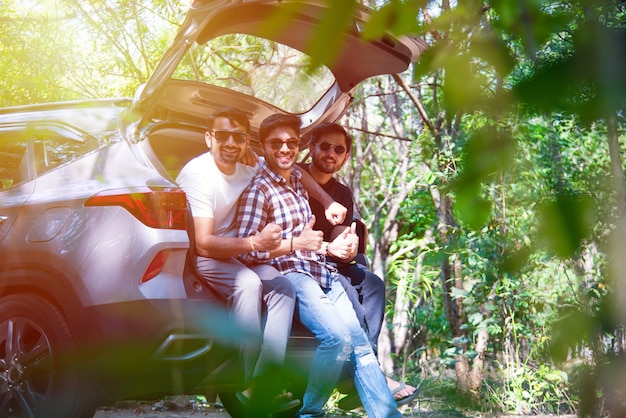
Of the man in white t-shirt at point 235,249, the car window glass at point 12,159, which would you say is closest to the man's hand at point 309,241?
the man in white t-shirt at point 235,249

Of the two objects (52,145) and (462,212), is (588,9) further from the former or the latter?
(52,145)

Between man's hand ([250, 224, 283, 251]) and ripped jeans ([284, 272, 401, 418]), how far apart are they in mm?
248

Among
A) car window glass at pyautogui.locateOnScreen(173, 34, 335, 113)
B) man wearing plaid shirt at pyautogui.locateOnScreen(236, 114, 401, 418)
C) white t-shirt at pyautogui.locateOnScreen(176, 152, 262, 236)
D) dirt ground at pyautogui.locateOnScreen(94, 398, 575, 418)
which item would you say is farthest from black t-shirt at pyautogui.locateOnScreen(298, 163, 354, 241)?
car window glass at pyautogui.locateOnScreen(173, 34, 335, 113)

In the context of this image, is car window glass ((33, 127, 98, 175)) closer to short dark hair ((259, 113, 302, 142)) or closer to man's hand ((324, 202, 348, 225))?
short dark hair ((259, 113, 302, 142))

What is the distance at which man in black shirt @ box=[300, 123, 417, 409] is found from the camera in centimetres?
426

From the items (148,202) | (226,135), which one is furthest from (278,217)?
(148,202)

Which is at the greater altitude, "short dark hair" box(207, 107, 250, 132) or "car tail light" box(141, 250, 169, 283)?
"short dark hair" box(207, 107, 250, 132)

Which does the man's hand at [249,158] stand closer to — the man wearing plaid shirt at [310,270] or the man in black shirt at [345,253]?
the man wearing plaid shirt at [310,270]

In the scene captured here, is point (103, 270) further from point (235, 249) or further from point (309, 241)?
point (309, 241)

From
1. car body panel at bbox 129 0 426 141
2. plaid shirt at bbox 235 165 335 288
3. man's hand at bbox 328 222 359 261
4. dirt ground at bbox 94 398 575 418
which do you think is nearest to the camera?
car body panel at bbox 129 0 426 141

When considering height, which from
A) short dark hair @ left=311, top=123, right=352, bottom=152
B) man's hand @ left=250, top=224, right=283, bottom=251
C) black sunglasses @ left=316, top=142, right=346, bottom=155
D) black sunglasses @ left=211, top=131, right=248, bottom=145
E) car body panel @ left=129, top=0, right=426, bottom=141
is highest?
car body panel @ left=129, top=0, right=426, bottom=141

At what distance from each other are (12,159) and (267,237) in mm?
1266

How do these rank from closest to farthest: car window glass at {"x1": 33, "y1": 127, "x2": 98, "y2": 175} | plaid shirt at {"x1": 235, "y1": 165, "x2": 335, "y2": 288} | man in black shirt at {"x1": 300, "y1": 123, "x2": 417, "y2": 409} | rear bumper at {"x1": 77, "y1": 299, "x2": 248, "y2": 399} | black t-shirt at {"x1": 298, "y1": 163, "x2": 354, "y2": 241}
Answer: rear bumper at {"x1": 77, "y1": 299, "x2": 248, "y2": 399} < car window glass at {"x1": 33, "y1": 127, "x2": 98, "y2": 175} < plaid shirt at {"x1": 235, "y1": 165, "x2": 335, "y2": 288} < man in black shirt at {"x1": 300, "y1": 123, "x2": 417, "y2": 409} < black t-shirt at {"x1": 298, "y1": 163, "x2": 354, "y2": 241}

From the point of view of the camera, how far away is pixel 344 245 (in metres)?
4.10
